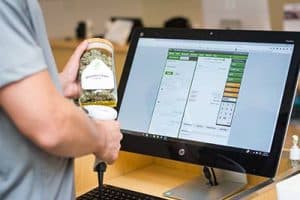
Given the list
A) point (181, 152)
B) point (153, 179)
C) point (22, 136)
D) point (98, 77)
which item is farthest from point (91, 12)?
point (22, 136)

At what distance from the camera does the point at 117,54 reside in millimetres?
3623

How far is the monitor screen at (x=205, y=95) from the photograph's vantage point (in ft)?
3.78

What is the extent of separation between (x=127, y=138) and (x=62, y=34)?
3.67 meters

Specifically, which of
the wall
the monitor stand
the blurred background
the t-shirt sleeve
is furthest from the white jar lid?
the wall

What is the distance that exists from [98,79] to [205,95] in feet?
1.01

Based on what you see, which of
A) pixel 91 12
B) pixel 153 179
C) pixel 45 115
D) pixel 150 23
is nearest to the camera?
pixel 45 115

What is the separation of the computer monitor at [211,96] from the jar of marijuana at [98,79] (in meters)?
0.24

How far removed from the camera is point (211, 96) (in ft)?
4.01

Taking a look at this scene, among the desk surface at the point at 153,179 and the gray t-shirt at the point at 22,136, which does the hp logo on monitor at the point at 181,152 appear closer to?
the desk surface at the point at 153,179

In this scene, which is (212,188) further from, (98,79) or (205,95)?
(98,79)

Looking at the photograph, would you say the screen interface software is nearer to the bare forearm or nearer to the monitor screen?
the monitor screen

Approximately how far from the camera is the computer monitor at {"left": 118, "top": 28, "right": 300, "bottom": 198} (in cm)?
114

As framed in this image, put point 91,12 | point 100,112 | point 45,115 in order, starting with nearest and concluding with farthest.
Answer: point 45,115 < point 100,112 < point 91,12

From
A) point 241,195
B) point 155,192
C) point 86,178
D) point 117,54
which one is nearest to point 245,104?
point 241,195
